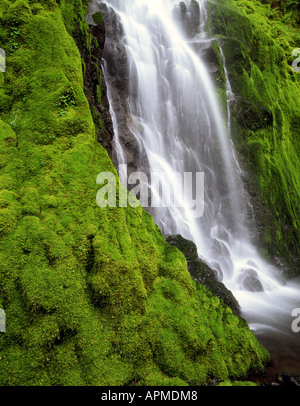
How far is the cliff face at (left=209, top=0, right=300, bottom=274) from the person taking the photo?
14547 millimetres

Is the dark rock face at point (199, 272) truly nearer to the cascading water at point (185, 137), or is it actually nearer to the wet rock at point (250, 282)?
the cascading water at point (185, 137)

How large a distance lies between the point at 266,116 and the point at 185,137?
5.91m

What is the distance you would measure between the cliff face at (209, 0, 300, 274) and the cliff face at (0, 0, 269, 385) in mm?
10773

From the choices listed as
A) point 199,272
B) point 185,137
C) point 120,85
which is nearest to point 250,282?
point 199,272

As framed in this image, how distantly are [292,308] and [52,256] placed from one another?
8824 millimetres

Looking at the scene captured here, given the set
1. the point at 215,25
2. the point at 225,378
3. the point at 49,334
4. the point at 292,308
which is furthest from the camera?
the point at 215,25

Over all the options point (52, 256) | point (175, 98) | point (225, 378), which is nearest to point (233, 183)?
point (175, 98)

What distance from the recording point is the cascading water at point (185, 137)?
10234mm

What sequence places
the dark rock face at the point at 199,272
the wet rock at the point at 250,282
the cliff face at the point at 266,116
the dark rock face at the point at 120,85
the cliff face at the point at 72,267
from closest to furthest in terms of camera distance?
1. the cliff face at the point at 72,267
2. the dark rock face at the point at 199,272
3. the dark rock face at the point at 120,85
4. the wet rock at the point at 250,282
5. the cliff face at the point at 266,116

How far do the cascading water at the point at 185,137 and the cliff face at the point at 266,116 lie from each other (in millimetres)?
970

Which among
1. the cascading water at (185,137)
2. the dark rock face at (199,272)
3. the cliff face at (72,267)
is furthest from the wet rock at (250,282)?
the cliff face at (72,267)

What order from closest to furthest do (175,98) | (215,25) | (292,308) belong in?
(292,308) → (175,98) → (215,25)

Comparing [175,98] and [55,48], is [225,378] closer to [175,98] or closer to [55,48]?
[55,48]
